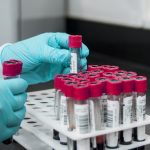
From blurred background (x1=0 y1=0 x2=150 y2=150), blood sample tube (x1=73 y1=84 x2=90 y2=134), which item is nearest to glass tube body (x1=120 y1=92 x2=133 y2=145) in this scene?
blood sample tube (x1=73 y1=84 x2=90 y2=134)

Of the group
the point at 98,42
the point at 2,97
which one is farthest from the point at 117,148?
the point at 98,42

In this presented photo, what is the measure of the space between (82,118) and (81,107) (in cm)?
3

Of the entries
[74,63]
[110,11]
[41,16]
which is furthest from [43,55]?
[41,16]

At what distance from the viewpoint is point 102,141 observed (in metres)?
1.06

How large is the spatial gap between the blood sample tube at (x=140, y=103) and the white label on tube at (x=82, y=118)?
170mm

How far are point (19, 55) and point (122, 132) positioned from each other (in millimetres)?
533

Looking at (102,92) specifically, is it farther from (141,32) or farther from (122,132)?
(141,32)

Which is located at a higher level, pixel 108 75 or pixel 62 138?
pixel 108 75

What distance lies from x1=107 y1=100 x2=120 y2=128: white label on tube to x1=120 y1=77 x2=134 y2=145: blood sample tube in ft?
0.09

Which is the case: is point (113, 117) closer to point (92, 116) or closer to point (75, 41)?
point (92, 116)

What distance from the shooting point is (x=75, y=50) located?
4.03 feet

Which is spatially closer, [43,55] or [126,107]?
[126,107]

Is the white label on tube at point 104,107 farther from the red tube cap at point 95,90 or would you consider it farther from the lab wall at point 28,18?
the lab wall at point 28,18

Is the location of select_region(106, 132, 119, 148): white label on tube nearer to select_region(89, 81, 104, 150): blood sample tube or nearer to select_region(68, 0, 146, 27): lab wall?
select_region(89, 81, 104, 150): blood sample tube
